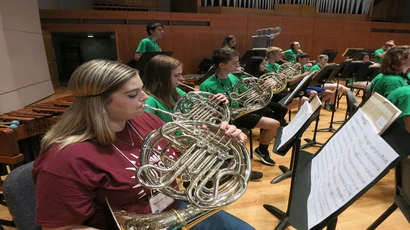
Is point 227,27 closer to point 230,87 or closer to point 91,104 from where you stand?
point 230,87

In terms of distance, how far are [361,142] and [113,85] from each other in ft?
3.07

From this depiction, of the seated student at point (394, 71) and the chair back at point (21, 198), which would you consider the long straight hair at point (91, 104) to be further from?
the seated student at point (394, 71)

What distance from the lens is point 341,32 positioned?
905 centimetres

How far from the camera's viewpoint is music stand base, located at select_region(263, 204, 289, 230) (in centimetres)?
192

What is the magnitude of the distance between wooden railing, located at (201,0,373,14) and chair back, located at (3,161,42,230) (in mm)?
8051

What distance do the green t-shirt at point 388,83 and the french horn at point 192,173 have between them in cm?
231

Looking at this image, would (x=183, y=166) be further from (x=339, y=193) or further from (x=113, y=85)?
(x=339, y=193)

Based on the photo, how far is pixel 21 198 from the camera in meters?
0.98

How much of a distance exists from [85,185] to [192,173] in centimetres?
39

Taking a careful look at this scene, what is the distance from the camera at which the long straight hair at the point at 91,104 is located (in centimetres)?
101

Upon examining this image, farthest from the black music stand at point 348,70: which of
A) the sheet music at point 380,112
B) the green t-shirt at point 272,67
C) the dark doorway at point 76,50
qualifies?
the dark doorway at point 76,50

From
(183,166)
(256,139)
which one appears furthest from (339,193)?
(256,139)

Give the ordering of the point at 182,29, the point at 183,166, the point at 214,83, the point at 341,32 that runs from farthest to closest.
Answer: the point at 341,32 < the point at 182,29 < the point at 214,83 < the point at 183,166

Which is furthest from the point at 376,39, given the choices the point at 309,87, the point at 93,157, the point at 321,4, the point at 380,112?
the point at 93,157
